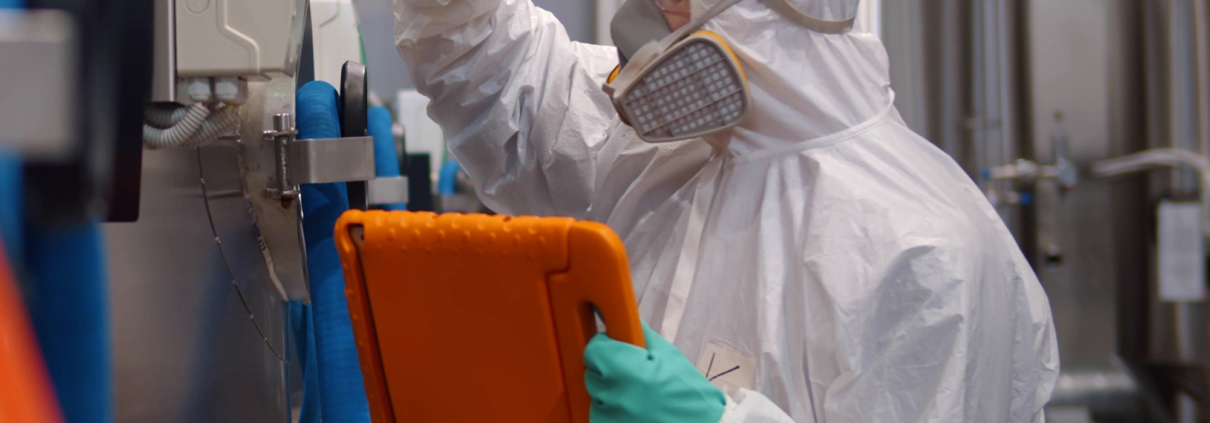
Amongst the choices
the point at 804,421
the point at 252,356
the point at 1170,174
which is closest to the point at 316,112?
the point at 252,356

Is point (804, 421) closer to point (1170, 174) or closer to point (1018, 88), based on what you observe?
point (1170, 174)

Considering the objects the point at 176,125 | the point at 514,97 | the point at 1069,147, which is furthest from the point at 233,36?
the point at 1069,147

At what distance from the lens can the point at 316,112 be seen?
0.77 m

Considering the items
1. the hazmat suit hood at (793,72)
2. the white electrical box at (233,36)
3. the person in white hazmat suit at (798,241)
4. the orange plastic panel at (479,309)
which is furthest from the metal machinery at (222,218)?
the hazmat suit hood at (793,72)

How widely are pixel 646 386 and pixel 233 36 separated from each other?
370mm

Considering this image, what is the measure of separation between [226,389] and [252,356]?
0.27 feet

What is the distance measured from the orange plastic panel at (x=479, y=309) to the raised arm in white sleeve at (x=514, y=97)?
0.46 m

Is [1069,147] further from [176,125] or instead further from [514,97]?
[176,125]

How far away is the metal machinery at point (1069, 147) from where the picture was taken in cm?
239

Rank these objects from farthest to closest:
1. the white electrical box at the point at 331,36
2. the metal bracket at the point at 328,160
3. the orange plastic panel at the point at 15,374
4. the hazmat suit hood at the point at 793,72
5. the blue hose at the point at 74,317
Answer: the white electrical box at the point at 331,36
the hazmat suit hood at the point at 793,72
the metal bracket at the point at 328,160
the blue hose at the point at 74,317
the orange plastic panel at the point at 15,374

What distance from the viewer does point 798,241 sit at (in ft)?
2.66

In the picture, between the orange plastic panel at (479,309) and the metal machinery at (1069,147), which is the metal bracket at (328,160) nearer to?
the orange plastic panel at (479,309)

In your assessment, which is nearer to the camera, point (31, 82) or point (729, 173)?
point (31, 82)

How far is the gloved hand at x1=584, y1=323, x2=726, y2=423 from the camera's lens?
19.8 inches
